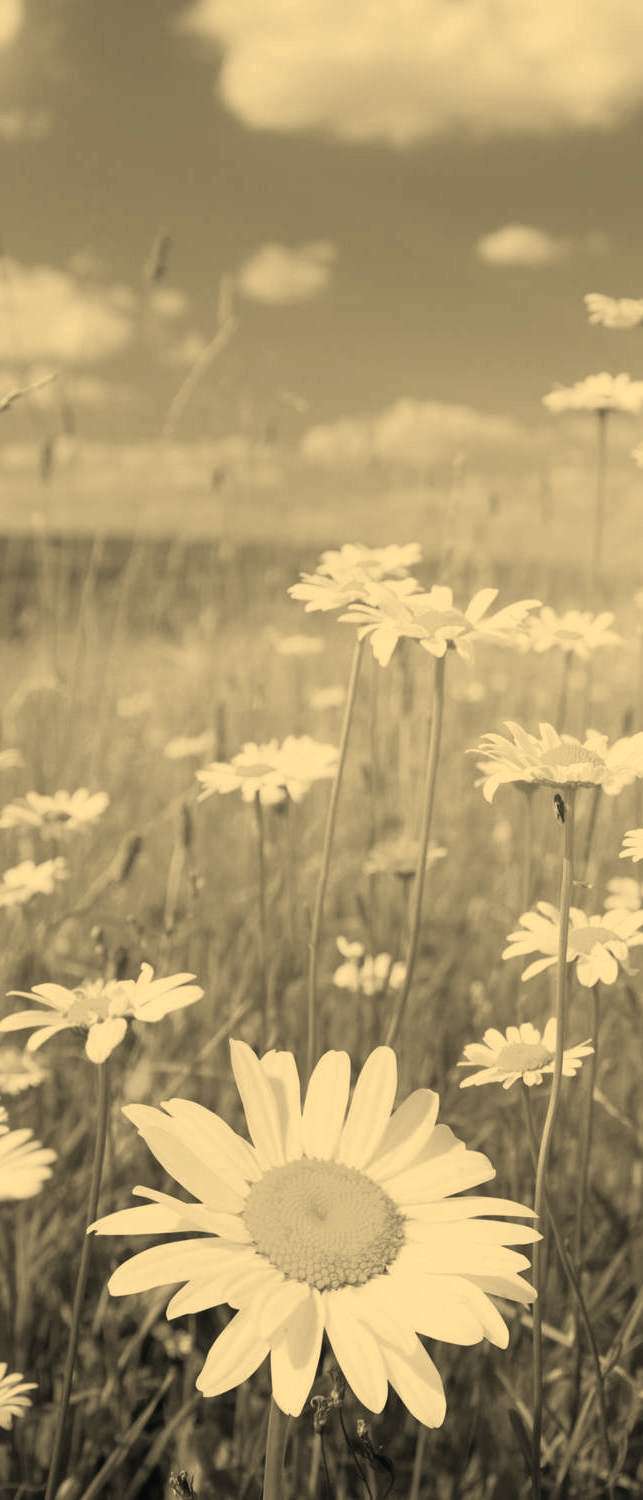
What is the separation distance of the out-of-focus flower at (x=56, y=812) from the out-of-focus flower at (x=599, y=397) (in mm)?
816

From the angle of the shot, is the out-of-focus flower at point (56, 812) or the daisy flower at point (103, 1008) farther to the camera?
the out-of-focus flower at point (56, 812)

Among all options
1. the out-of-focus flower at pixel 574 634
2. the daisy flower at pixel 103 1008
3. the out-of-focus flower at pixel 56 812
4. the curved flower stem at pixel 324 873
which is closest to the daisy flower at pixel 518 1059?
the curved flower stem at pixel 324 873

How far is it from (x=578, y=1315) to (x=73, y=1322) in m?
0.44

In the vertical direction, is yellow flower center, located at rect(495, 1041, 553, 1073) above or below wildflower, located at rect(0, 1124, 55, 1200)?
above

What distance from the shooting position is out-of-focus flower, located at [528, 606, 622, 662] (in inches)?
61.2

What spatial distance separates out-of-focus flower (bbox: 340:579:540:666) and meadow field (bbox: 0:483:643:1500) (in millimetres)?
53

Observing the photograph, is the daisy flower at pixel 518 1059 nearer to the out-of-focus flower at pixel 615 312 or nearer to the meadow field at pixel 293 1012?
the meadow field at pixel 293 1012

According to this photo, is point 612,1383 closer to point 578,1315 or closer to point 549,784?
point 578,1315

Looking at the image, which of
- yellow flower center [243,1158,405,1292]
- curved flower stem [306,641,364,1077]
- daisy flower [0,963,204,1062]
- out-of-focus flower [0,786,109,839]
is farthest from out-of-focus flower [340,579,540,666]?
out-of-focus flower [0,786,109,839]

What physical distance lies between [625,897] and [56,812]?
0.82 metres

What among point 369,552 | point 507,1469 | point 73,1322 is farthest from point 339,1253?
point 369,552

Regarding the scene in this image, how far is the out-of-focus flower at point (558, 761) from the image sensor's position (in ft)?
2.83

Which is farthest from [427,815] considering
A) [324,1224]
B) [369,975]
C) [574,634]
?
[574,634]

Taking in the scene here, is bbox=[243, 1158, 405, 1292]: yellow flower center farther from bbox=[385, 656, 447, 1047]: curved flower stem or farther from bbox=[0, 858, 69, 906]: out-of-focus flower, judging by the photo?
bbox=[0, 858, 69, 906]: out-of-focus flower
